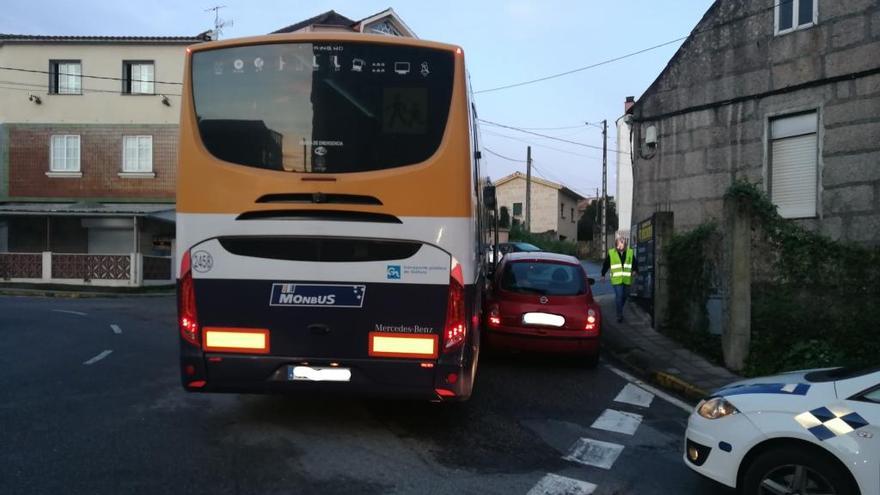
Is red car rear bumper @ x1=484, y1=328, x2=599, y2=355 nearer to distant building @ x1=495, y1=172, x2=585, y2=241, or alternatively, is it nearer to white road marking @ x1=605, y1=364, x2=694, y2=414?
white road marking @ x1=605, y1=364, x2=694, y2=414

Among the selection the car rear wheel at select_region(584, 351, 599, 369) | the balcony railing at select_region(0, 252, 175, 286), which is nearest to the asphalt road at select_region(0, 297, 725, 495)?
the car rear wheel at select_region(584, 351, 599, 369)

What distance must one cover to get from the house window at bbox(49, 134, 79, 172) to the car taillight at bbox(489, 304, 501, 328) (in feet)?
75.2

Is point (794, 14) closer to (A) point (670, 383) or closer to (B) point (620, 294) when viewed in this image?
(B) point (620, 294)

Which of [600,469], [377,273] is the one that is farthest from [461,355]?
[600,469]

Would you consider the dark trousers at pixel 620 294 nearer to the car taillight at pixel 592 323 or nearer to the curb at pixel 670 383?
the curb at pixel 670 383

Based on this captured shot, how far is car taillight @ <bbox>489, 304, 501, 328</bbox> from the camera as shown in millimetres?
9492

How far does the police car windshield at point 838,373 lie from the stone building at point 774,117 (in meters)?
6.91

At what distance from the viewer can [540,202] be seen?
2432 inches

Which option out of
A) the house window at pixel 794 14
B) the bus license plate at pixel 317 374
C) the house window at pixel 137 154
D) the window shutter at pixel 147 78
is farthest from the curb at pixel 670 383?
the window shutter at pixel 147 78

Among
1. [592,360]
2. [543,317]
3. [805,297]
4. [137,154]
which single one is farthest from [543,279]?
[137,154]

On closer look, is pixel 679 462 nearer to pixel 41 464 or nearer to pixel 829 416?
pixel 829 416

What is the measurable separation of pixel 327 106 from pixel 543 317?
187 inches

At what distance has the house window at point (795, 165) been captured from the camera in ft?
38.9

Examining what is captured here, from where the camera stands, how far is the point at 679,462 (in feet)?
18.8
